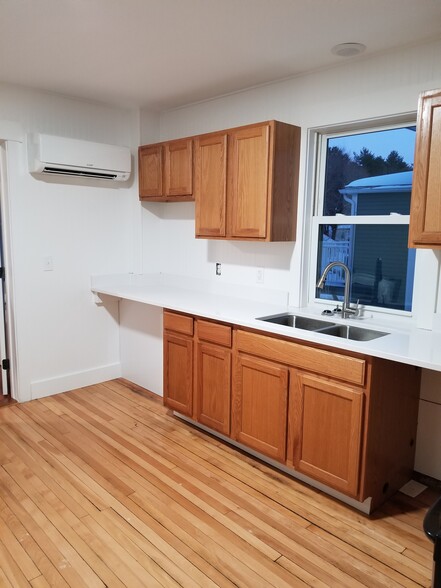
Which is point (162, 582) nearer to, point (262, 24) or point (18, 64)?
point (262, 24)

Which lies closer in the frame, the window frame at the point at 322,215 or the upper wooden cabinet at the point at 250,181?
the window frame at the point at 322,215

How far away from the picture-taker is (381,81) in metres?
2.69

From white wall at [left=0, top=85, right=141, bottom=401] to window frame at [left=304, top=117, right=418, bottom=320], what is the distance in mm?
1762

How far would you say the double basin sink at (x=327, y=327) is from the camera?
2.67m

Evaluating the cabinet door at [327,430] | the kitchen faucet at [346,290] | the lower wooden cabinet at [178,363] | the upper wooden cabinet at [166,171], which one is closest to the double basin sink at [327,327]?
the kitchen faucet at [346,290]

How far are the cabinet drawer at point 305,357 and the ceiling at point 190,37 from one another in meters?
1.67

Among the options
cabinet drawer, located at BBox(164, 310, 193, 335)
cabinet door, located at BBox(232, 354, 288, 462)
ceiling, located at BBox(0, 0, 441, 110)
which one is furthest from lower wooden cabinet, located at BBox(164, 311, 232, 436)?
ceiling, located at BBox(0, 0, 441, 110)

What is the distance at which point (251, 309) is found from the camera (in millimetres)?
3170

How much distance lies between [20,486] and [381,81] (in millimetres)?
3141

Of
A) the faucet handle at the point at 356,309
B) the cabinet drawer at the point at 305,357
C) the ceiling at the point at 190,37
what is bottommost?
the cabinet drawer at the point at 305,357

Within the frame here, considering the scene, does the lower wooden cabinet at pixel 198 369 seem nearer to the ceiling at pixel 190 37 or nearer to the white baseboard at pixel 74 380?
the white baseboard at pixel 74 380

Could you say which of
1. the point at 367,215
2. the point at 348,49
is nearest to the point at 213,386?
the point at 367,215

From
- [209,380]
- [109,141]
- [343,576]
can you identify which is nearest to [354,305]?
[209,380]

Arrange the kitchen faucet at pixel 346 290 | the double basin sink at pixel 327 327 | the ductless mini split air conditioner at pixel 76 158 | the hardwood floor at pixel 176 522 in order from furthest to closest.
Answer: the ductless mini split air conditioner at pixel 76 158 < the kitchen faucet at pixel 346 290 < the double basin sink at pixel 327 327 < the hardwood floor at pixel 176 522
